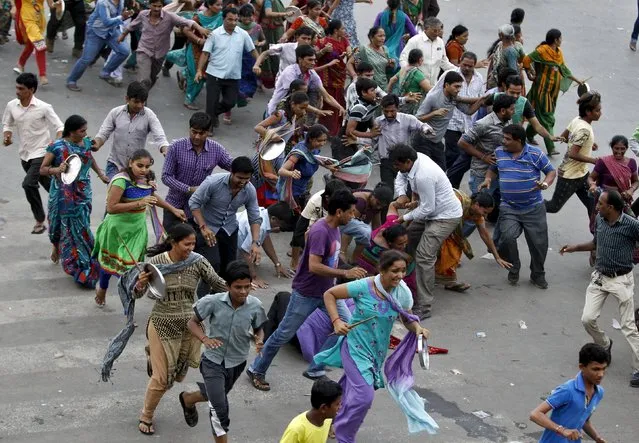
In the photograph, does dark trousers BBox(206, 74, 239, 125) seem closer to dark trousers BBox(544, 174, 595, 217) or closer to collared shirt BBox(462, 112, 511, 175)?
collared shirt BBox(462, 112, 511, 175)

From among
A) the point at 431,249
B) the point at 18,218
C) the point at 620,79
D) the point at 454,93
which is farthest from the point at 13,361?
the point at 620,79

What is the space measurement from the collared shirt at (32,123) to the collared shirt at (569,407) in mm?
5862

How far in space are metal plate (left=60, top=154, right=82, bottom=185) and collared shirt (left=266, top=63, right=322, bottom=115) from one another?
3082 millimetres

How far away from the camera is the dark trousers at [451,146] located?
13.7m

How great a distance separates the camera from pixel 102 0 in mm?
14953

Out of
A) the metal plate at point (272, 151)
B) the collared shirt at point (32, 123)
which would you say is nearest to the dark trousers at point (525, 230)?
the metal plate at point (272, 151)

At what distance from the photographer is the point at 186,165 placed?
34.6 ft

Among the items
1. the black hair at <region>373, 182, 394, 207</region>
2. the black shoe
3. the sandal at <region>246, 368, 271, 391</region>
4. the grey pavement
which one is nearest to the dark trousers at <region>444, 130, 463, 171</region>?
the grey pavement

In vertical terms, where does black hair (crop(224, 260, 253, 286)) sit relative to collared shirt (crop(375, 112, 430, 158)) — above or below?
above

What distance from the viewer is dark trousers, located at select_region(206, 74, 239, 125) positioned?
47.5 ft

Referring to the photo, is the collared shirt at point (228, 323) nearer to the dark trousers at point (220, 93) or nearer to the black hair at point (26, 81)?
the black hair at point (26, 81)

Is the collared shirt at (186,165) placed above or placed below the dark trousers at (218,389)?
above

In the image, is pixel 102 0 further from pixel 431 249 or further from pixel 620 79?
pixel 620 79

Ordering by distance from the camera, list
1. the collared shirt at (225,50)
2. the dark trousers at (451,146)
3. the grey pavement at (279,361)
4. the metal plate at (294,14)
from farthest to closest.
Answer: the metal plate at (294,14), the collared shirt at (225,50), the dark trousers at (451,146), the grey pavement at (279,361)
